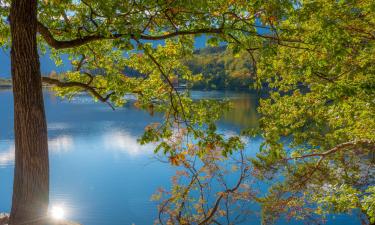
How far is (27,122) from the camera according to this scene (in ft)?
13.6

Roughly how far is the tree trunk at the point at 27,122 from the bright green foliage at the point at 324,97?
2.79 metres

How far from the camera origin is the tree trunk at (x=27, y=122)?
4.08m

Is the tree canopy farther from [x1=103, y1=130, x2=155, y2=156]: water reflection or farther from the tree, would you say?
[x1=103, y1=130, x2=155, y2=156]: water reflection

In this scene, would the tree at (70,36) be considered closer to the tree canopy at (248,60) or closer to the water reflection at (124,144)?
the tree canopy at (248,60)

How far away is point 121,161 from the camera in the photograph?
2464 centimetres

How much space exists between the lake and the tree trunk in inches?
272

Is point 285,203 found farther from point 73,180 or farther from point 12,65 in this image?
point 73,180

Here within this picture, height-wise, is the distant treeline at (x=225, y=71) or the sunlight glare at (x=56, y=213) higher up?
the distant treeline at (x=225, y=71)

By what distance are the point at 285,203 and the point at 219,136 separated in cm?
485

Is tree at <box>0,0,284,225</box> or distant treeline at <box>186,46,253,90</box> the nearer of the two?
tree at <box>0,0,284,225</box>

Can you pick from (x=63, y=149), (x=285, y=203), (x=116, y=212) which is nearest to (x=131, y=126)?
(x=63, y=149)

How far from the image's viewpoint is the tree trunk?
4078 mm

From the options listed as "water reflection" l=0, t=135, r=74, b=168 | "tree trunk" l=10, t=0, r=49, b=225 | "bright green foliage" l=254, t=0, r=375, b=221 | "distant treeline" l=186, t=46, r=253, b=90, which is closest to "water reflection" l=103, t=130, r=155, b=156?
"water reflection" l=0, t=135, r=74, b=168

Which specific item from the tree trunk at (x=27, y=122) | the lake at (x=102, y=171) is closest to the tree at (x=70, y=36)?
the tree trunk at (x=27, y=122)
